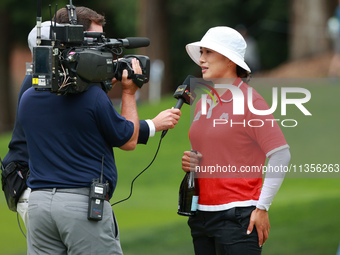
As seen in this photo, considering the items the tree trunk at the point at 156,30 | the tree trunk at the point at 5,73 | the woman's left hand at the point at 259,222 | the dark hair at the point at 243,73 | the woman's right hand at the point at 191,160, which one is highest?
the dark hair at the point at 243,73

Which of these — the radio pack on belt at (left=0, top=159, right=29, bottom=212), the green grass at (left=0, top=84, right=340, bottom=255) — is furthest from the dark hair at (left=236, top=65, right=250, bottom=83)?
the green grass at (left=0, top=84, right=340, bottom=255)

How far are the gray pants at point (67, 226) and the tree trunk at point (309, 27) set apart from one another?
16455 mm

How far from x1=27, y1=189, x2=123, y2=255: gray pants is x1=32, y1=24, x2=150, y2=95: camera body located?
0.63m

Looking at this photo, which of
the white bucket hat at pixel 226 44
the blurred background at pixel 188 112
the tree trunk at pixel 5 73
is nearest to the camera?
the white bucket hat at pixel 226 44

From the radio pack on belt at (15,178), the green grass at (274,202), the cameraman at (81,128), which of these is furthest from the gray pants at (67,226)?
the green grass at (274,202)

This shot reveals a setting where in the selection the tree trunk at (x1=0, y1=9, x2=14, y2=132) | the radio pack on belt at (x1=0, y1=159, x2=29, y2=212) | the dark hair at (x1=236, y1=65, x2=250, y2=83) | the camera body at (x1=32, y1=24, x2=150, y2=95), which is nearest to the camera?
the camera body at (x1=32, y1=24, x2=150, y2=95)

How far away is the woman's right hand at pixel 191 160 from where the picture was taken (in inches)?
183

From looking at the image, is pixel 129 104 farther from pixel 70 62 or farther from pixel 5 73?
pixel 5 73

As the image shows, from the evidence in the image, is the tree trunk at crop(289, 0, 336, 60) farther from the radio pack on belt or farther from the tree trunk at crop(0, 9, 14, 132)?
the radio pack on belt

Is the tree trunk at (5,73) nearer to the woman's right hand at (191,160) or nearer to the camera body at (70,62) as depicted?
the woman's right hand at (191,160)

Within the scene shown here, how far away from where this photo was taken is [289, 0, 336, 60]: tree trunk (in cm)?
2011

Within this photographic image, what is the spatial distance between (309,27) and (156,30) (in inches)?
231

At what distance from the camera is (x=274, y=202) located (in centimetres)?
1098

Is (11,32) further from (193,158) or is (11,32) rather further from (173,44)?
(193,158)
